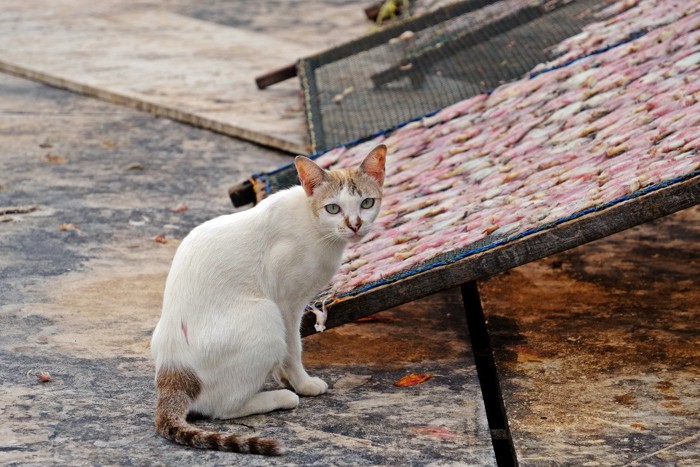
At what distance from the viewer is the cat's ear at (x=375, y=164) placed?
3422 millimetres

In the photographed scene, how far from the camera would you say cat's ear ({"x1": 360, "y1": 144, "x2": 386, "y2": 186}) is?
3.42 meters

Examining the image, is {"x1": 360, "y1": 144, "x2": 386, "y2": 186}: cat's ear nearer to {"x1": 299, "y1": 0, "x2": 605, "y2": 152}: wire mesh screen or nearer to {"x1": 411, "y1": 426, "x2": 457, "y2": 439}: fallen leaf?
{"x1": 411, "y1": 426, "x2": 457, "y2": 439}: fallen leaf

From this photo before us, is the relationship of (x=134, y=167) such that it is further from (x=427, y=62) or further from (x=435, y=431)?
(x=435, y=431)

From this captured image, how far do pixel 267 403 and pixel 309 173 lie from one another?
716 mm

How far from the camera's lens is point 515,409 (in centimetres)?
352

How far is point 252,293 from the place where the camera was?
131 inches

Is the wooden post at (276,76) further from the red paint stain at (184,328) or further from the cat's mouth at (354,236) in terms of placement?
the red paint stain at (184,328)

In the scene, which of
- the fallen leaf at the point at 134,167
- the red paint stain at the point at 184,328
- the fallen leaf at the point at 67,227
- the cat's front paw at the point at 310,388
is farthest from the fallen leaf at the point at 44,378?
the fallen leaf at the point at 134,167

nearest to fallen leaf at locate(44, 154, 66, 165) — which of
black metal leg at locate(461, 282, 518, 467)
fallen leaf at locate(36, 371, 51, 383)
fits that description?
black metal leg at locate(461, 282, 518, 467)

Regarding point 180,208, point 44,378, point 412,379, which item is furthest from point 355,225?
point 180,208

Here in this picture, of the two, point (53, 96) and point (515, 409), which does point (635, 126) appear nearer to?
point (515, 409)

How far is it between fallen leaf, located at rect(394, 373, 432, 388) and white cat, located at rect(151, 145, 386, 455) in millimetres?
312

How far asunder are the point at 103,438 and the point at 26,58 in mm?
5915

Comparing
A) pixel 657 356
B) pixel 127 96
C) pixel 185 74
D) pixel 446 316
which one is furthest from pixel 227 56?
pixel 657 356
